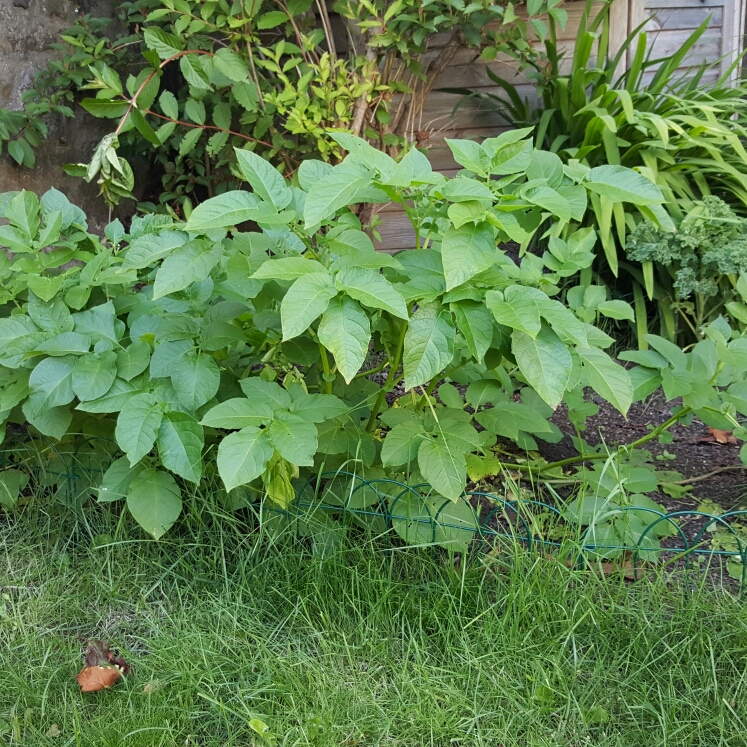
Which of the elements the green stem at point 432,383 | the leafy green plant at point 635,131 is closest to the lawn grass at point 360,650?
the green stem at point 432,383

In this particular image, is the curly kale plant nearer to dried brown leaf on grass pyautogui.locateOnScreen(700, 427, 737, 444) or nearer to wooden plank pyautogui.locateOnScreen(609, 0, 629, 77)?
dried brown leaf on grass pyautogui.locateOnScreen(700, 427, 737, 444)

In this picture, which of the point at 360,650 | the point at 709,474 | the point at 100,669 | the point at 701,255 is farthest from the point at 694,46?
the point at 100,669

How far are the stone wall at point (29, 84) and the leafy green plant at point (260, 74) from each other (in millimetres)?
76

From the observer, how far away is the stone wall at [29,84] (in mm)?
2959

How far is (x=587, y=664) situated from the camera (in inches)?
58.1

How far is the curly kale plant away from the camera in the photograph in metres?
2.87

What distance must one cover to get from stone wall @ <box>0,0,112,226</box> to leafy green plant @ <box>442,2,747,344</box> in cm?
210

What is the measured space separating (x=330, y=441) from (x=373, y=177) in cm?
73

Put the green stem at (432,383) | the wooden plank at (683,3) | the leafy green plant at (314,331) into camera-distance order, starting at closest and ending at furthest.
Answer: the leafy green plant at (314,331), the green stem at (432,383), the wooden plank at (683,3)

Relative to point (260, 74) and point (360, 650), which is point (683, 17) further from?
point (360, 650)

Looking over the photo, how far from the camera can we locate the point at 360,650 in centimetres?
156

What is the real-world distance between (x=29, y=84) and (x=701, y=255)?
3.13 meters

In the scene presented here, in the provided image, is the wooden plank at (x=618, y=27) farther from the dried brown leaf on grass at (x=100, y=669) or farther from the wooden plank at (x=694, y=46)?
the dried brown leaf on grass at (x=100, y=669)

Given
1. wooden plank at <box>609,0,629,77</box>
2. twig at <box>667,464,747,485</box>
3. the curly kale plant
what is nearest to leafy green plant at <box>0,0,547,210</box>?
wooden plank at <box>609,0,629,77</box>
